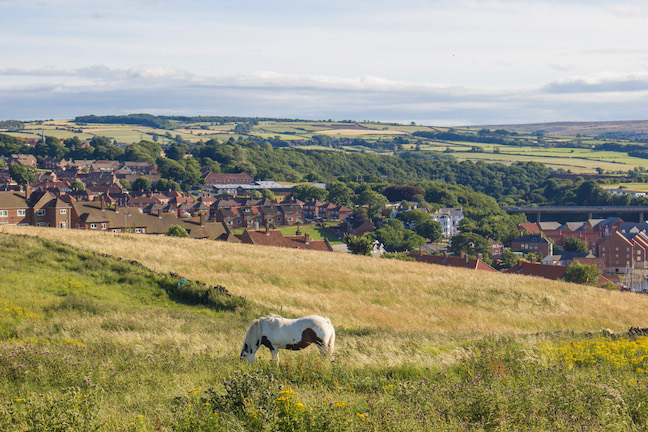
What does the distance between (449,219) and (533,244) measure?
3049 cm

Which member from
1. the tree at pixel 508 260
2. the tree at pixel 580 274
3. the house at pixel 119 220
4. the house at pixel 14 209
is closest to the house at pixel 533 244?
the tree at pixel 508 260

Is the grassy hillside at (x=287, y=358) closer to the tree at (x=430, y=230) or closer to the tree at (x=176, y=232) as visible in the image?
the tree at (x=176, y=232)

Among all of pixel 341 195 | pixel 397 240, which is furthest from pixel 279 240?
pixel 341 195

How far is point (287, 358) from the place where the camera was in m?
11.4

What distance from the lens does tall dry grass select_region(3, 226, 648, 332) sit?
22.9 metres

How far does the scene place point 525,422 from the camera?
736cm

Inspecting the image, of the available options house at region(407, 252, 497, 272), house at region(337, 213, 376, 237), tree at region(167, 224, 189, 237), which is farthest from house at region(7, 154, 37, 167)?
house at region(407, 252, 497, 272)

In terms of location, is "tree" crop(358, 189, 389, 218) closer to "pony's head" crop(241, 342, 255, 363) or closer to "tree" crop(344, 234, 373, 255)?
"tree" crop(344, 234, 373, 255)

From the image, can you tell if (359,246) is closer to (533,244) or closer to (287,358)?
(533,244)

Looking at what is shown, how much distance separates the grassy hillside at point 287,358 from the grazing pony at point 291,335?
31 centimetres

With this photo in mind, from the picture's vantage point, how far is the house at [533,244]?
438 feet

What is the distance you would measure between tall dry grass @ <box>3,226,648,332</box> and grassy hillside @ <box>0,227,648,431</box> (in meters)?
0.16

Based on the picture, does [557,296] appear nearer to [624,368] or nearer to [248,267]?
[248,267]

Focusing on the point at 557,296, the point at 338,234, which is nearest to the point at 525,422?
the point at 557,296
